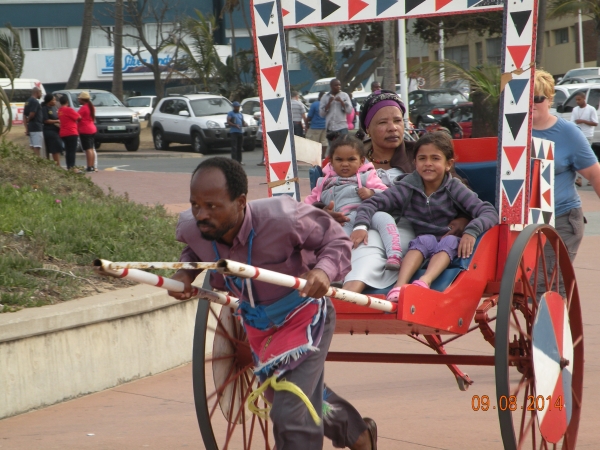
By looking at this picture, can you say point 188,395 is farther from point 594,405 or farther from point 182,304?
point 594,405

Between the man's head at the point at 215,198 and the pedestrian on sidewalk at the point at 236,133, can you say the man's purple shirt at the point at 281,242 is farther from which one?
the pedestrian on sidewalk at the point at 236,133

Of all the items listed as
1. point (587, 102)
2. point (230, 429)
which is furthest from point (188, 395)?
point (587, 102)

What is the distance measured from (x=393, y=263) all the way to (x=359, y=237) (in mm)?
228

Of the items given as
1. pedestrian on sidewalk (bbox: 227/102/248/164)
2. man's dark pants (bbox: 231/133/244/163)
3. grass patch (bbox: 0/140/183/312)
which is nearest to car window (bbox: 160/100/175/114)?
pedestrian on sidewalk (bbox: 227/102/248/164)

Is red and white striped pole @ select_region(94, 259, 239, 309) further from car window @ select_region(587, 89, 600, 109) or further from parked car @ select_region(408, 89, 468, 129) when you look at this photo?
parked car @ select_region(408, 89, 468, 129)

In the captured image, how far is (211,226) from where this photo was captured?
122 inches

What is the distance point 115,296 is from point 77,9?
47035 mm

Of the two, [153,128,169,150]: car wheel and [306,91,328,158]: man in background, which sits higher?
[306,91,328,158]: man in background

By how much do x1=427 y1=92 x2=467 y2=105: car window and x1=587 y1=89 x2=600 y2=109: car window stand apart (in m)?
7.32

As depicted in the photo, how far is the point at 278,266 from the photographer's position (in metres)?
3.41

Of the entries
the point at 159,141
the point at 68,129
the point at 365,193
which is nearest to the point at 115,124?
the point at 159,141

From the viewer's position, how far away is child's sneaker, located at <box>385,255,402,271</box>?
417 cm

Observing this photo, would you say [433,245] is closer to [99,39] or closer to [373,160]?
[373,160]

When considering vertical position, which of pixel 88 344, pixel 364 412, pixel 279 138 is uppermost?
pixel 279 138
